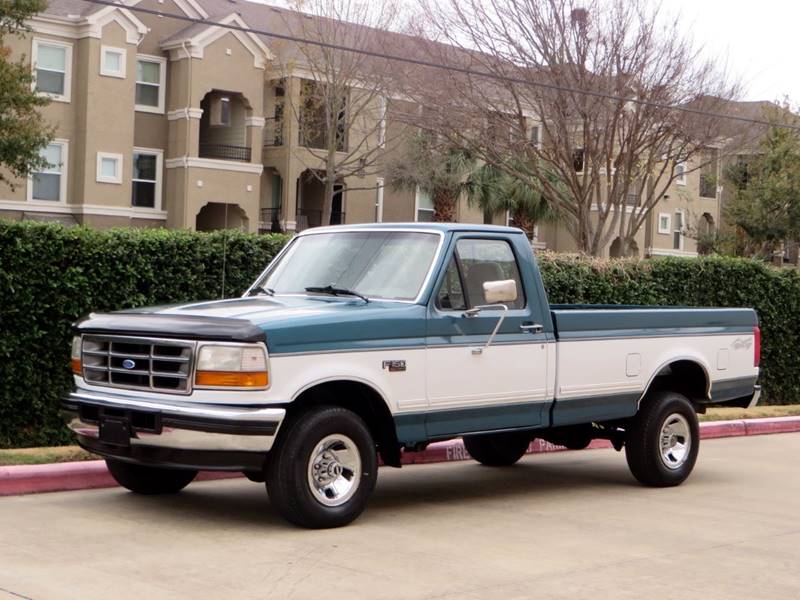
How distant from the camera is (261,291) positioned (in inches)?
380

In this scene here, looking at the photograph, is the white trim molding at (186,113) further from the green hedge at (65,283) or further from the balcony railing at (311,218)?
the green hedge at (65,283)

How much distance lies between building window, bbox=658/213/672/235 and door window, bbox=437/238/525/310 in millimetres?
46338

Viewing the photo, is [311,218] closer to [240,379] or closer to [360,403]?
[360,403]

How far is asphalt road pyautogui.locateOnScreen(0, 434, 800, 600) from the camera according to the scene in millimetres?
6746

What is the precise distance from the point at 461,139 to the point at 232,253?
14003 millimetres

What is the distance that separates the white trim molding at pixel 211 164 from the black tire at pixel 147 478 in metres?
30.7

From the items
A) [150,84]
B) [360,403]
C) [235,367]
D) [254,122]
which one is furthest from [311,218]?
[235,367]

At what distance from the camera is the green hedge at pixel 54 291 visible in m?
11.4

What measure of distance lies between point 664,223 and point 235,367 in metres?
49.3

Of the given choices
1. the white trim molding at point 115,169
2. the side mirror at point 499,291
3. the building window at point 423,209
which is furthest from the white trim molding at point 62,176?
the side mirror at point 499,291

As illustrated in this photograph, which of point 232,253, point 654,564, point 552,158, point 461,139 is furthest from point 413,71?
point 654,564

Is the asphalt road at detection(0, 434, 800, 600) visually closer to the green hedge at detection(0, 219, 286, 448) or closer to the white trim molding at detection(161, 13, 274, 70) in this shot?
the green hedge at detection(0, 219, 286, 448)

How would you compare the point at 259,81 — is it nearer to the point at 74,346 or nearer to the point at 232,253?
the point at 232,253

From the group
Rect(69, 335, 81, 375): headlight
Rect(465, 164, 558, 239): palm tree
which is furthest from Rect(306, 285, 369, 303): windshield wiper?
Rect(465, 164, 558, 239): palm tree
